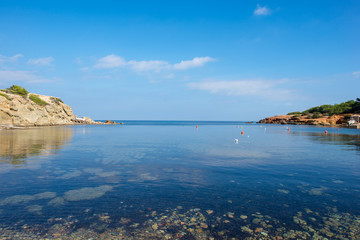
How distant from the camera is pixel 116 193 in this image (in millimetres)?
10391

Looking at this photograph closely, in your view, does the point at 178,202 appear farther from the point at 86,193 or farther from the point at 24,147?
the point at 24,147

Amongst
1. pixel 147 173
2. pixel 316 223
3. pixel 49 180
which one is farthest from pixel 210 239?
pixel 49 180

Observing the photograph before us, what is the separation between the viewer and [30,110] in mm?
85062

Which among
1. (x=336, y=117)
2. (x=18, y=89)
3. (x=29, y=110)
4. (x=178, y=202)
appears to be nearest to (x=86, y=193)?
(x=178, y=202)

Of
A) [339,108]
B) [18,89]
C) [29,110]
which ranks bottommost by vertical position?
[29,110]

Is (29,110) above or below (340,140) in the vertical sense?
above

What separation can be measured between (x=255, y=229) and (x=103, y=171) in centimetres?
1105

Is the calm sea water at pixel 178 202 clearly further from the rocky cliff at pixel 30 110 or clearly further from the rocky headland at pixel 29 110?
the rocky cliff at pixel 30 110

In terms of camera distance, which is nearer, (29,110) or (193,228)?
(193,228)

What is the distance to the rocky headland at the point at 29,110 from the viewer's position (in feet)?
234

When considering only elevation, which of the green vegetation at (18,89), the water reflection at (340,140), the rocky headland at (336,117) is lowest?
the water reflection at (340,140)

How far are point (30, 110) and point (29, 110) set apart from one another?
0.69 m

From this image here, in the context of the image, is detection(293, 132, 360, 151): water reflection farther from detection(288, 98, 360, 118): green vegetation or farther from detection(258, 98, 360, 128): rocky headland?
detection(288, 98, 360, 118): green vegetation

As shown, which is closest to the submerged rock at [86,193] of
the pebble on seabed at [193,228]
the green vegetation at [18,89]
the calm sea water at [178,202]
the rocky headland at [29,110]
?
the calm sea water at [178,202]
